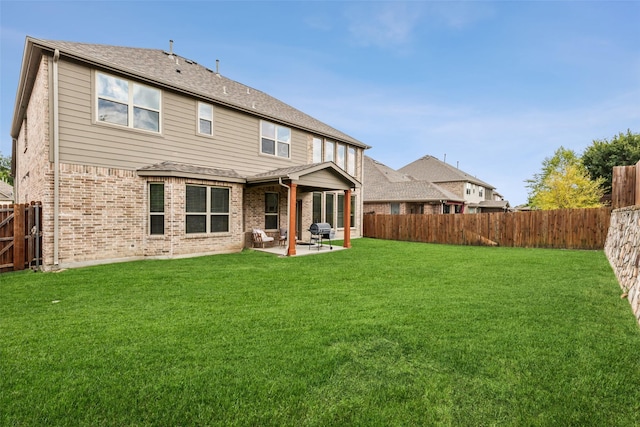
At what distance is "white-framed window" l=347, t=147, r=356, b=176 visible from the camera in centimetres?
→ 1731

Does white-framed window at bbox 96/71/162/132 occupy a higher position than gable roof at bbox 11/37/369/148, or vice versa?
gable roof at bbox 11/37/369/148

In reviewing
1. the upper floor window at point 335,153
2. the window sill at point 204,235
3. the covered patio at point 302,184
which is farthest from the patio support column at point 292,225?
the upper floor window at point 335,153

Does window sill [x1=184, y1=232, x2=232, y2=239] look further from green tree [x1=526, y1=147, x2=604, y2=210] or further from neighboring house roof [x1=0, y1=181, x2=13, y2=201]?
green tree [x1=526, y1=147, x2=604, y2=210]

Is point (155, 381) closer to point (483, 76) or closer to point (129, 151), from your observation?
point (129, 151)

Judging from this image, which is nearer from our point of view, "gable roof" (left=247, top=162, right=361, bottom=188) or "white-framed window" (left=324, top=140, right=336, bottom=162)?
"gable roof" (left=247, top=162, right=361, bottom=188)

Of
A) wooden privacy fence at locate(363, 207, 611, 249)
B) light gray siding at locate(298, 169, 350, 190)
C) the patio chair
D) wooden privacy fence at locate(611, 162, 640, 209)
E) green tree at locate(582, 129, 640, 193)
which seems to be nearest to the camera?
wooden privacy fence at locate(611, 162, 640, 209)

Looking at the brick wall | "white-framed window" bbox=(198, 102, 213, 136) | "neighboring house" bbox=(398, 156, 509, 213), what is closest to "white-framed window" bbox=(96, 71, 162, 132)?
"white-framed window" bbox=(198, 102, 213, 136)

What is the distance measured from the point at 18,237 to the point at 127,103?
466 cm

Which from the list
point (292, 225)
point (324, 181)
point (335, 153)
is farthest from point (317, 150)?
point (292, 225)

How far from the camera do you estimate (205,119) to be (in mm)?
11117

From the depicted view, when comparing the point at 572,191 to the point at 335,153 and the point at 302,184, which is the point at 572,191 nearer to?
the point at 335,153

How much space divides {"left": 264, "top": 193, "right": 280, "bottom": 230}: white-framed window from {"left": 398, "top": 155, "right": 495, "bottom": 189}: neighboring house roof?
85.2 feet

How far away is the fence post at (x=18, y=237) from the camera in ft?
26.0

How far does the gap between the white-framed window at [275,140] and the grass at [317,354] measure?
26.5 ft
